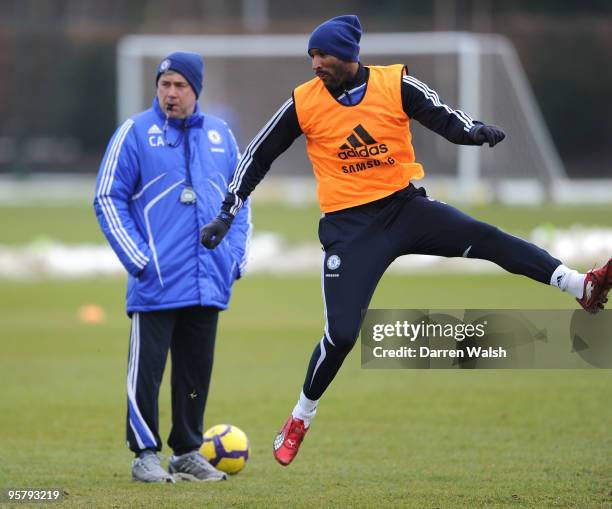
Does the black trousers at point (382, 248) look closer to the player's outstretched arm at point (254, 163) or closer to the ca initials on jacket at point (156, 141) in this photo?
the player's outstretched arm at point (254, 163)

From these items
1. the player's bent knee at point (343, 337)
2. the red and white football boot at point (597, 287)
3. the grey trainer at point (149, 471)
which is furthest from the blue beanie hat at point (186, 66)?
the red and white football boot at point (597, 287)

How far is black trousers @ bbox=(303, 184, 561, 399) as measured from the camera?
24.6 feet

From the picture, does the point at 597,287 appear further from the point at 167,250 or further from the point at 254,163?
the point at 167,250

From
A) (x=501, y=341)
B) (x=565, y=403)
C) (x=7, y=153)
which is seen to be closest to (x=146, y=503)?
(x=501, y=341)

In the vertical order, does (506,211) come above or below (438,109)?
below

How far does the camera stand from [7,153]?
2159 inches

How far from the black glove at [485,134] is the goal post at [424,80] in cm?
2547

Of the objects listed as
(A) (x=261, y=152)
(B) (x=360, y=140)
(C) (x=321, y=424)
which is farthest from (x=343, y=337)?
(C) (x=321, y=424)

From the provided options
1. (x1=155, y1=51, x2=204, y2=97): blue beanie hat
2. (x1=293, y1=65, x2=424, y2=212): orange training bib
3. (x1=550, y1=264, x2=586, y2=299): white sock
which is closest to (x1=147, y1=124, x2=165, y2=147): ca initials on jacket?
(x1=155, y1=51, x2=204, y2=97): blue beanie hat

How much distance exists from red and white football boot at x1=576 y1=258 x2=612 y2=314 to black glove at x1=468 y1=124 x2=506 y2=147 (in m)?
0.94

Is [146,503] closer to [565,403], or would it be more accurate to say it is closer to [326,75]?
[326,75]

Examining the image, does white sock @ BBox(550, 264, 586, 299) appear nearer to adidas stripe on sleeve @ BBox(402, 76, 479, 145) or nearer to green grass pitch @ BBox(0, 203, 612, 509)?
adidas stripe on sleeve @ BBox(402, 76, 479, 145)

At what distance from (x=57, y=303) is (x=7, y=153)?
3620 centimetres

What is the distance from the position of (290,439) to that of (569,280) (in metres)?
1.93
